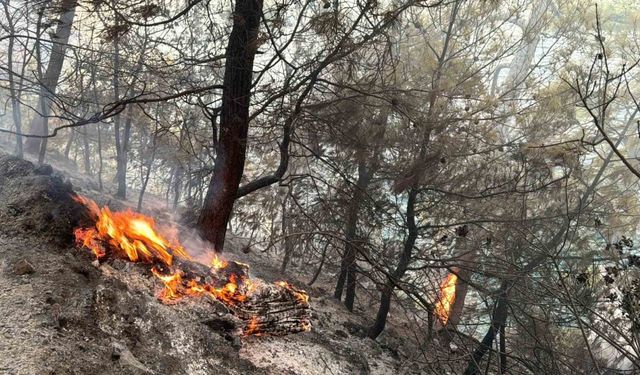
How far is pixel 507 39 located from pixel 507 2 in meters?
0.61

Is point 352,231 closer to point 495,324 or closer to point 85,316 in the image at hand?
point 495,324

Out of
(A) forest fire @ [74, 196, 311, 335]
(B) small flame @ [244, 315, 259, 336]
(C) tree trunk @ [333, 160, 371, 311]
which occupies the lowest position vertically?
(B) small flame @ [244, 315, 259, 336]

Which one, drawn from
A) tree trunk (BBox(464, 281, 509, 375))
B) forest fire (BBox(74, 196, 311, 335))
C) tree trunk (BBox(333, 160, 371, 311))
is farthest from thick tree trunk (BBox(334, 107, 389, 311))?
tree trunk (BBox(464, 281, 509, 375))

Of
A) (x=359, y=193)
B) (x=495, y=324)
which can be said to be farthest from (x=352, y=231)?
(x=495, y=324)

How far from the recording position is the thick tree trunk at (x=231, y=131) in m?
4.90

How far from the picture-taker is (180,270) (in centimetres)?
452

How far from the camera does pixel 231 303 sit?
184 inches

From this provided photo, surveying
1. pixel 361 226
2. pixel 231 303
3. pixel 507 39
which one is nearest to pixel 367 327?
pixel 361 226

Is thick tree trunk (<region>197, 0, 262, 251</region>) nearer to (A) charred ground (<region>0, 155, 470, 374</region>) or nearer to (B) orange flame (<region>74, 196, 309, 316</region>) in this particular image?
(B) orange flame (<region>74, 196, 309, 316</region>)

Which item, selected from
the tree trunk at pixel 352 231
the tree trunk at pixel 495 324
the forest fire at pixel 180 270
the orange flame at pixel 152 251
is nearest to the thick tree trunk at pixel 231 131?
the forest fire at pixel 180 270

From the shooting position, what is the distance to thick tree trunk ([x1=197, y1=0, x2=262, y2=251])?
16.1 ft

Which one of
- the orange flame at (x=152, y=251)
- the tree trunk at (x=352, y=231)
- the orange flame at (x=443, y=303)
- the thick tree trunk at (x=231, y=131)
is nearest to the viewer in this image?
the orange flame at (x=443, y=303)

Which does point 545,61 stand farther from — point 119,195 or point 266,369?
point 119,195

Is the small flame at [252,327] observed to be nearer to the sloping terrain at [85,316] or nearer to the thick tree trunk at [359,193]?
the sloping terrain at [85,316]
